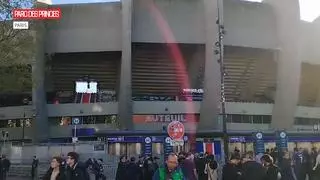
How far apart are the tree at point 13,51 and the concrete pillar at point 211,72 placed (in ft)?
107

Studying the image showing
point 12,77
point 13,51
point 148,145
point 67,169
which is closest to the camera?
point 67,169

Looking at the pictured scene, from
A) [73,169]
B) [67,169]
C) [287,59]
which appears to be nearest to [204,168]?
[73,169]

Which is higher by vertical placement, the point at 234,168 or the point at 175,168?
the point at 175,168

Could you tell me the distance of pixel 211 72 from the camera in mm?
56781

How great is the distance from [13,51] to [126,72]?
33081 mm

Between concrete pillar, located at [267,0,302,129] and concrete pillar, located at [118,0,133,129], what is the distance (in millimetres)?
18016

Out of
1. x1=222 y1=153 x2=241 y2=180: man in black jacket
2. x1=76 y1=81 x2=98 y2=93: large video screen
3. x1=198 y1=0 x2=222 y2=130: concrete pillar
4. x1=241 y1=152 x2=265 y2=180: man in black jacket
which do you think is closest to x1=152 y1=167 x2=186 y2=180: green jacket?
x1=241 y1=152 x2=265 y2=180: man in black jacket

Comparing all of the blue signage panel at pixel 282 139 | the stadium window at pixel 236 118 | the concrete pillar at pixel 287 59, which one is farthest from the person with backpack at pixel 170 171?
the stadium window at pixel 236 118

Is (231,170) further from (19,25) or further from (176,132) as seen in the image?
(19,25)

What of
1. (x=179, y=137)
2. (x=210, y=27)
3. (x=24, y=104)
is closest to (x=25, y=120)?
(x=24, y=104)

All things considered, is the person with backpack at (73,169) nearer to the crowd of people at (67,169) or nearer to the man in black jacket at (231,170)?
the crowd of people at (67,169)

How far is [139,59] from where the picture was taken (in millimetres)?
61875

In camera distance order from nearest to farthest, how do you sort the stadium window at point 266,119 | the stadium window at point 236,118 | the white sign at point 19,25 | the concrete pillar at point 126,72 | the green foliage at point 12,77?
the white sign at point 19,25
the green foliage at point 12,77
the concrete pillar at point 126,72
the stadium window at point 236,118
the stadium window at point 266,119

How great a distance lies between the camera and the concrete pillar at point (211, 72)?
185ft
